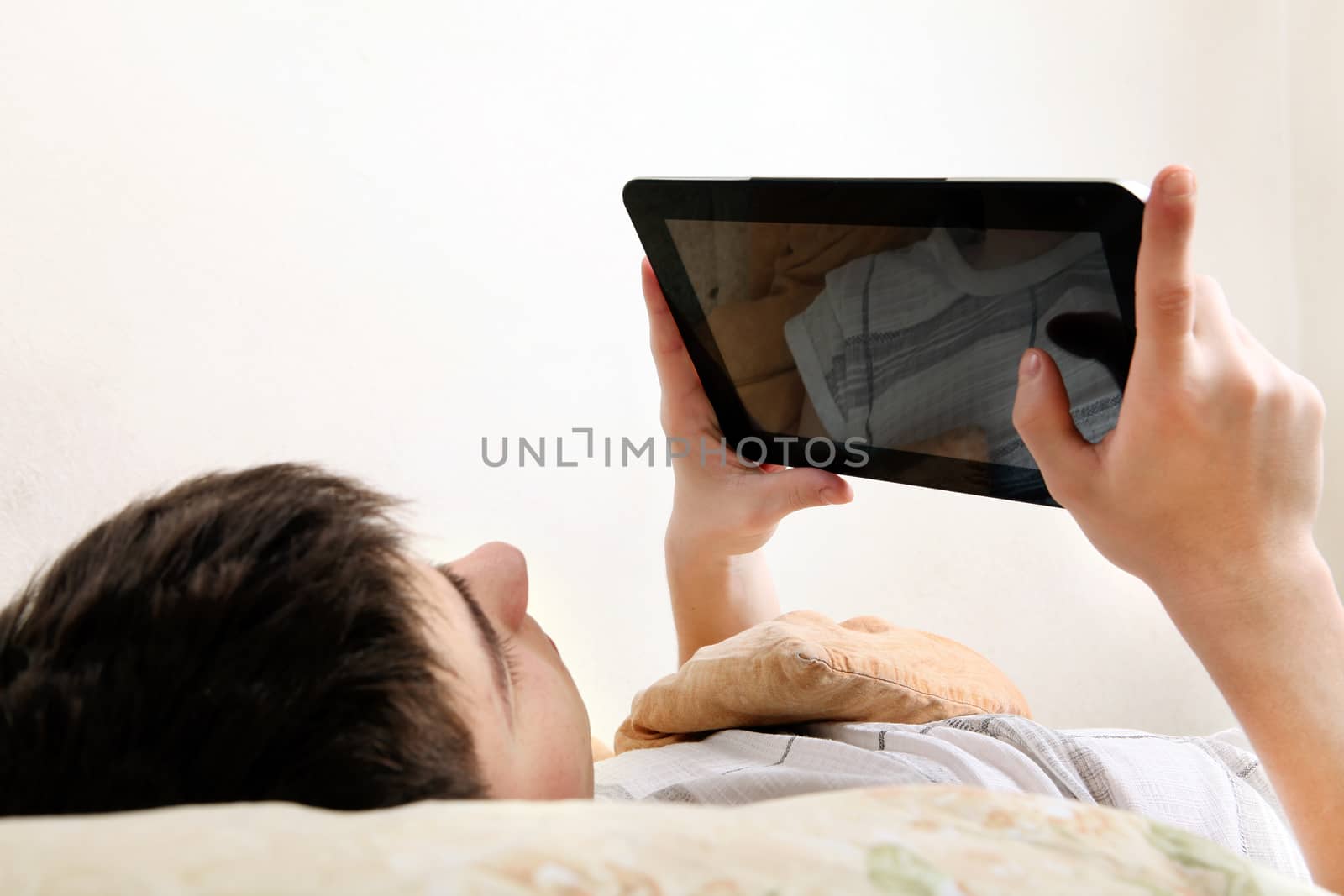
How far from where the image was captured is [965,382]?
761 millimetres

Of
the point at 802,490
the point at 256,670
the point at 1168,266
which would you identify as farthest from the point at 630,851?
the point at 802,490

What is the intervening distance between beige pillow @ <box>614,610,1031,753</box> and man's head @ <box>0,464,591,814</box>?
0.33 m

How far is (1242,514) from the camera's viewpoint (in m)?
0.57

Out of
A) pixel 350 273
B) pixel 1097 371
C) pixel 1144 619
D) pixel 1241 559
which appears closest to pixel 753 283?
pixel 1097 371

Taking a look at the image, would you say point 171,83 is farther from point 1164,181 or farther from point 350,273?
point 1164,181

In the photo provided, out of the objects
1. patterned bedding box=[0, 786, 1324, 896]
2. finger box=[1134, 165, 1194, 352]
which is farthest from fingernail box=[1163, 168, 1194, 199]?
patterned bedding box=[0, 786, 1324, 896]

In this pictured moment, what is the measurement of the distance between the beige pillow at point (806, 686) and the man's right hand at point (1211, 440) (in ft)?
1.08

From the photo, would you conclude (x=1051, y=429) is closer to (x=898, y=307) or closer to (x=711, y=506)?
(x=898, y=307)

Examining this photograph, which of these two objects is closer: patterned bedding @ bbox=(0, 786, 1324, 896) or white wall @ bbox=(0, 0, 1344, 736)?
patterned bedding @ bbox=(0, 786, 1324, 896)

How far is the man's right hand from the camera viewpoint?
0.56 meters

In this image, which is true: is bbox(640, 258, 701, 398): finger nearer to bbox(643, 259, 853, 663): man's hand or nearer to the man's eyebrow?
bbox(643, 259, 853, 663): man's hand

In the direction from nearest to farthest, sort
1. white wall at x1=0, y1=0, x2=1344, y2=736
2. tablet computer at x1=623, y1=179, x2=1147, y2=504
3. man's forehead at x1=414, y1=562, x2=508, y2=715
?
man's forehead at x1=414, y1=562, x2=508, y2=715 → tablet computer at x1=623, y1=179, x2=1147, y2=504 → white wall at x1=0, y1=0, x2=1344, y2=736

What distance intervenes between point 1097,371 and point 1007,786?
303mm

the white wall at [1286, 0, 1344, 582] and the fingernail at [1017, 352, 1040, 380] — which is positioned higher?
the white wall at [1286, 0, 1344, 582]
